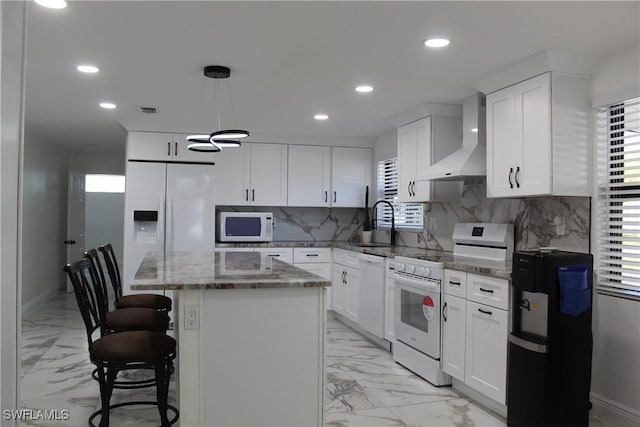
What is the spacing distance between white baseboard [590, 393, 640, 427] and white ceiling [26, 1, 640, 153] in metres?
2.11

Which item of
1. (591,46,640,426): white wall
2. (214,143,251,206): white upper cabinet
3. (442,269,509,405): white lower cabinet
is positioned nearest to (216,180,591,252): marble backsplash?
(591,46,640,426): white wall

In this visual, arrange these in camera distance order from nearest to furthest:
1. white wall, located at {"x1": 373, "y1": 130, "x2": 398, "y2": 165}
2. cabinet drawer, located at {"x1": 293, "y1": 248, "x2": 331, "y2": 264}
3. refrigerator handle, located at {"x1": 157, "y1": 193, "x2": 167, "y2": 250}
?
1. refrigerator handle, located at {"x1": 157, "y1": 193, "x2": 167, "y2": 250}
2. white wall, located at {"x1": 373, "y1": 130, "x2": 398, "y2": 165}
3. cabinet drawer, located at {"x1": 293, "y1": 248, "x2": 331, "y2": 264}

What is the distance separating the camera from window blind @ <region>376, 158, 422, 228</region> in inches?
209

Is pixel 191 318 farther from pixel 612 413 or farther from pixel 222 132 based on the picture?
pixel 612 413

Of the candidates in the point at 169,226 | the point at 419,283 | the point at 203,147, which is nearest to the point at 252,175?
the point at 169,226

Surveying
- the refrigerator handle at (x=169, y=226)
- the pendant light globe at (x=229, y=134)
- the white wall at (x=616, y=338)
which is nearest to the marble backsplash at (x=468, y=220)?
the white wall at (x=616, y=338)

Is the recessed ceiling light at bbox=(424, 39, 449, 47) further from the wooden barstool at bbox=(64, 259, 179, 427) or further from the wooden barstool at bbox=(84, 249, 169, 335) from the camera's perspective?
the wooden barstool at bbox=(84, 249, 169, 335)

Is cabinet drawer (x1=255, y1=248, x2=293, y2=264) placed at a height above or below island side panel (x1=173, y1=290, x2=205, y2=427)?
above

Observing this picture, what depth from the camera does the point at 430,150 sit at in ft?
14.1

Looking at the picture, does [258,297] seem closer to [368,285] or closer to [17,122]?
[17,122]

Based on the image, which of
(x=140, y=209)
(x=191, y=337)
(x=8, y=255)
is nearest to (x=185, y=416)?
(x=191, y=337)

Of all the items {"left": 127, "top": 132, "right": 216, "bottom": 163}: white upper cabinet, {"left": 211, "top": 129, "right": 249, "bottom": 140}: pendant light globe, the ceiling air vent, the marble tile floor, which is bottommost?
the marble tile floor

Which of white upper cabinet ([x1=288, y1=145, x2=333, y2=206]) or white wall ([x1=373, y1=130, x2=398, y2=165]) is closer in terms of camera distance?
white wall ([x1=373, y1=130, x2=398, y2=165])

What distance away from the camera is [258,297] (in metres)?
2.33
